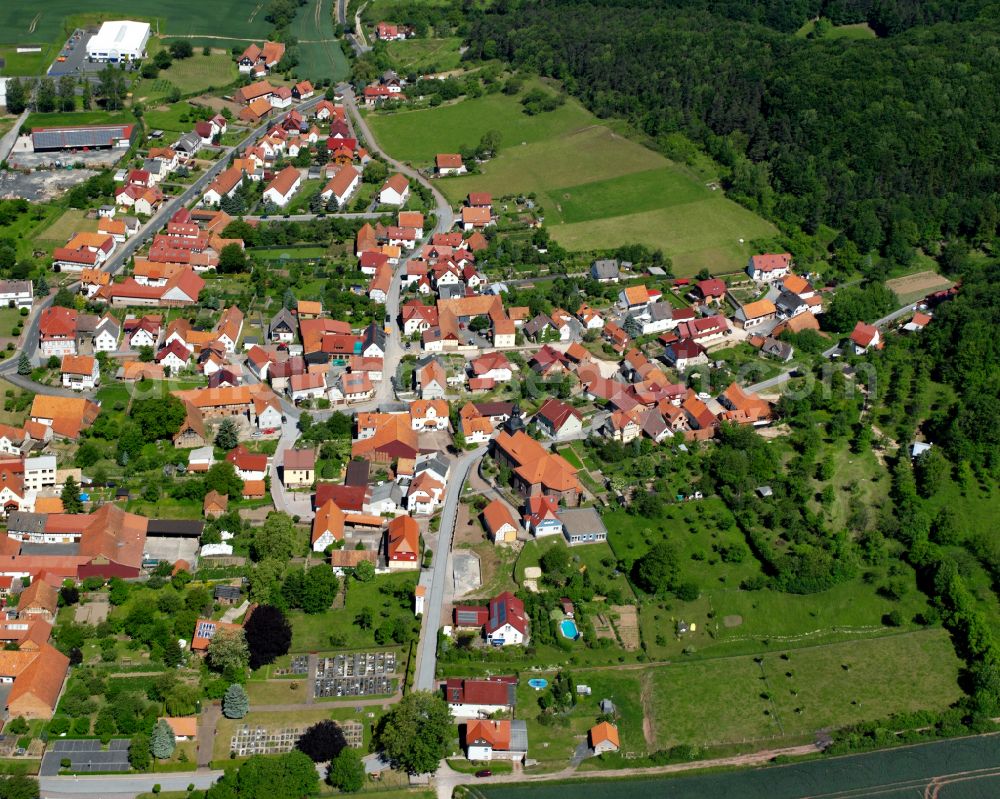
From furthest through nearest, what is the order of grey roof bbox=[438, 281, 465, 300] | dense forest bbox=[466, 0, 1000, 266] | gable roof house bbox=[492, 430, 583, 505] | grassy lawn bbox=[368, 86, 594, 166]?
grassy lawn bbox=[368, 86, 594, 166] → dense forest bbox=[466, 0, 1000, 266] → grey roof bbox=[438, 281, 465, 300] → gable roof house bbox=[492, 430, 583, 505]

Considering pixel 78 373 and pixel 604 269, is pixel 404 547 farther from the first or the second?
pixel 604 269

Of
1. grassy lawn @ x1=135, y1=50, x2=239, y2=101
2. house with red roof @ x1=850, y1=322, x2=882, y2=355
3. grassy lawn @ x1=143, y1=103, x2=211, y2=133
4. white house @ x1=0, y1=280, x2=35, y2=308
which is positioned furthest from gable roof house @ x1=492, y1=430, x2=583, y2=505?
grassy lawn @ x1=135, y1=50, x2=239, y2=101

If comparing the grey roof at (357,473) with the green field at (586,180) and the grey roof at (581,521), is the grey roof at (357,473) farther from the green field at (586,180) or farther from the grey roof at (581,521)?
the green field at (586,180)

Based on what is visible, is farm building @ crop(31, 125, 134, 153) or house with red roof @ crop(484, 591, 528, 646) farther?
farm building @ crop(31, 125, 134, 153)

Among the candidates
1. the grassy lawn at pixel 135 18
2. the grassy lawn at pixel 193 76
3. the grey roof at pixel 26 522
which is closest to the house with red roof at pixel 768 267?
the grey roof at pixel 26 522

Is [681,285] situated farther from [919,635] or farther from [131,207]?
[131,207]

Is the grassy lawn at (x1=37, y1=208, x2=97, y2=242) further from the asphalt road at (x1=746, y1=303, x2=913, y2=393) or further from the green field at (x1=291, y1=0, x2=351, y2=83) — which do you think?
the asphalt road at (x1=746, y1=303, x2=913, y2=393)
